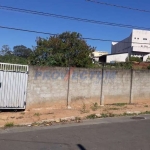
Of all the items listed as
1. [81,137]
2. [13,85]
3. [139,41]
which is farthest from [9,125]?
[139,41]

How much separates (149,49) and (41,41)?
6651 centimetres

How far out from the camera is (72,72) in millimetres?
15055

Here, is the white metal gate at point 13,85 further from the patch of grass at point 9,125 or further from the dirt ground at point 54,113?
the patch of grass at point 9,125

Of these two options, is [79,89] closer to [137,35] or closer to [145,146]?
[145,146]

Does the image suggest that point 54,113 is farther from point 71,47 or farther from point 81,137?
point 71,47

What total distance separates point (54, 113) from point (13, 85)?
2.37 m

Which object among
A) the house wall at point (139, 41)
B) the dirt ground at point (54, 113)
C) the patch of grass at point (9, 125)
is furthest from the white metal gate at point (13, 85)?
the house wall at point (139, 41)

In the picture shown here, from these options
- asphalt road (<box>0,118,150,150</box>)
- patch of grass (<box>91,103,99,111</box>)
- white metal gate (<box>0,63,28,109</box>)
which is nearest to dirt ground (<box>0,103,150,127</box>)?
patch of grass (<box>91,103,99,111</box>)

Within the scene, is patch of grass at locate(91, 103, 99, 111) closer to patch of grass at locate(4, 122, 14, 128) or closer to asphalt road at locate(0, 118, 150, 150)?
asphalt road at locate(0, 118, 150, 150)

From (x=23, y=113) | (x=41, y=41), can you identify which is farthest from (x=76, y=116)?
(x=41, y=41)

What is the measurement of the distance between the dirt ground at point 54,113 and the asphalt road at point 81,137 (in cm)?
171

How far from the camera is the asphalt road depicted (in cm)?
713

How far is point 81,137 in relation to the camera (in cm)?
829

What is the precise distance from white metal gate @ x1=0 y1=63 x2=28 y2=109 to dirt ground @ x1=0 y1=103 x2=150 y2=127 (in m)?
0.45
